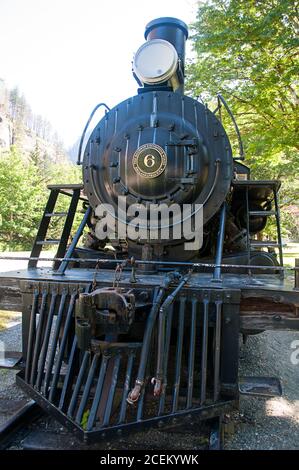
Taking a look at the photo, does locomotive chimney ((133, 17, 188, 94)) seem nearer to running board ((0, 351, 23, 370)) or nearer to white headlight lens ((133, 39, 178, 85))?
white headlight lens ((133, 39, 178, 85))

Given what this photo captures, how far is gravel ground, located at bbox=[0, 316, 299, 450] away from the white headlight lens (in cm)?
325

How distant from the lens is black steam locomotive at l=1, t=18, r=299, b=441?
2.38m

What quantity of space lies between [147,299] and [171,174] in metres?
1.24

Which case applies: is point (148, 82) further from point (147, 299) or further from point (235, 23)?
point (235, 23)

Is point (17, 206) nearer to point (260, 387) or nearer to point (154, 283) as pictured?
point (154, 283)

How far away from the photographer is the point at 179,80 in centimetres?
421

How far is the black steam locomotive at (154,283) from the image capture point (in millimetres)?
2375

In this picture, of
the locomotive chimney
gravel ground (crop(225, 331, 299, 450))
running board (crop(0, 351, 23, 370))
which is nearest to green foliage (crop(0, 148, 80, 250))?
gravel ground (crop(225, 331, 299, 450))

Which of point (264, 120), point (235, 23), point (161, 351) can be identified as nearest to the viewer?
point (161, 351)

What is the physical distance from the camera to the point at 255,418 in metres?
3.13

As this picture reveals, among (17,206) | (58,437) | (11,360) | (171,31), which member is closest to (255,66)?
(171,31)

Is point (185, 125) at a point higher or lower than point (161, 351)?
higher

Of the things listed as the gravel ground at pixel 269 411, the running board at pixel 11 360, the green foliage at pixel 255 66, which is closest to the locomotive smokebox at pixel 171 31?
the running board at pixel 11 360

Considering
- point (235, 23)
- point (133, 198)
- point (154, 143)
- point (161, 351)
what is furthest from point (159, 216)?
point (235, 23)
